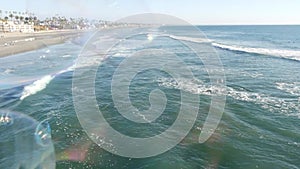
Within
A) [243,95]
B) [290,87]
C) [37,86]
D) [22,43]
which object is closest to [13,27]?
[22,43]

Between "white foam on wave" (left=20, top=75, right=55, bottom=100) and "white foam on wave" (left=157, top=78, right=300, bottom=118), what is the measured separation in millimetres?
9399

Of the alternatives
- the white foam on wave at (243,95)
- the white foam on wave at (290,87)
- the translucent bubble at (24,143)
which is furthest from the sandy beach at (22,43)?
the white foam on wave at (290,87)

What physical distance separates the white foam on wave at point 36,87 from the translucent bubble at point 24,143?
435 cm

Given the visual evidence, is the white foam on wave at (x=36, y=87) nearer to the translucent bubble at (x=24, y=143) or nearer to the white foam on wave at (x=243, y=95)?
the translucent bubble at (x=24, y=143)

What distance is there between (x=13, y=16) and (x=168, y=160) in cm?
14037

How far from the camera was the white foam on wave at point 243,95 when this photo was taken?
15953 mm

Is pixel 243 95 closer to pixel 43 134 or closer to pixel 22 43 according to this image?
pixel 43 134

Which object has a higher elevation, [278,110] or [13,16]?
[13,16]

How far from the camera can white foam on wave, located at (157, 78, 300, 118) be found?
1595 cm

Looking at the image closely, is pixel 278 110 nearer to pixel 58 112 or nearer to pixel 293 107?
pixel 293 107

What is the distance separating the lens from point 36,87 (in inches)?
796

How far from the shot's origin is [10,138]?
1140 cm

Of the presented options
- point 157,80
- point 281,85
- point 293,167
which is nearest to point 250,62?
point 281,85

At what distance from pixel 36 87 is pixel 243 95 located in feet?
50.5
